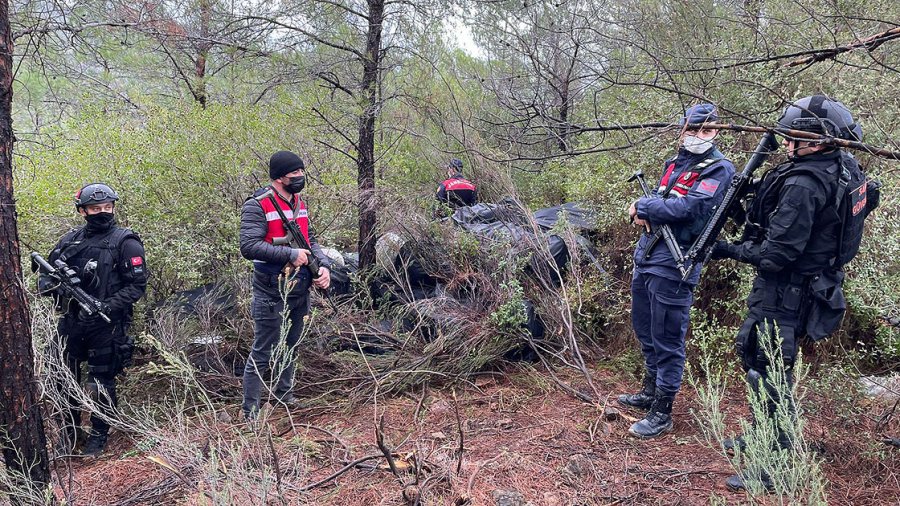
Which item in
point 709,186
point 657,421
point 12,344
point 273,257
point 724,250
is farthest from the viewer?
point 273,257

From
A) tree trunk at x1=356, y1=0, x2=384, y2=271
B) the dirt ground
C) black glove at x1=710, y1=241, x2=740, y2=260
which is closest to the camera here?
the dirt ground

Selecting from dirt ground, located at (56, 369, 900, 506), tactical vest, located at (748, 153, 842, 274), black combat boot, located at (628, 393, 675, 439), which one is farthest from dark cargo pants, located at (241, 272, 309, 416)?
tactical vest, located at (748, 153, 842, 274)

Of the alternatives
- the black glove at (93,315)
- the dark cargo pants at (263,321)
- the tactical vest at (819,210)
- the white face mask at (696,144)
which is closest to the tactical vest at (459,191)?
the dark cargo pants at (263,321)

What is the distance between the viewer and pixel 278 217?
390cm

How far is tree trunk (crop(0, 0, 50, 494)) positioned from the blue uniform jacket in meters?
3.46

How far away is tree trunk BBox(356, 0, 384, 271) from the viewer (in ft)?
17.5

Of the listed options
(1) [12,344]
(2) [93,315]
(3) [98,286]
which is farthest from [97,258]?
(1) [12,344]

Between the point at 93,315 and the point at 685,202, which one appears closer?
the point at 685,202

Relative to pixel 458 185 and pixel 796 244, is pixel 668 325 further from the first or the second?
pixel 458 185

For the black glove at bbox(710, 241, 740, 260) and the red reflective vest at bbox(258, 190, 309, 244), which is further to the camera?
the red reflective vest at bbox(258, 190, 309, 244)

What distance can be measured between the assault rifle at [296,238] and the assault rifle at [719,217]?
2433 mm

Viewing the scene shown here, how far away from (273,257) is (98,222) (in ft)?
4.26

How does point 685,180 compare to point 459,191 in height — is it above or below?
above

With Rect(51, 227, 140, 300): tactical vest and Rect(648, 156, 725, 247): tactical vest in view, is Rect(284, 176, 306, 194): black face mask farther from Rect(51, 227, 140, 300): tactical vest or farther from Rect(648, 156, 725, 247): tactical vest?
Rect(648, 156, 725, 247): tactical vest
